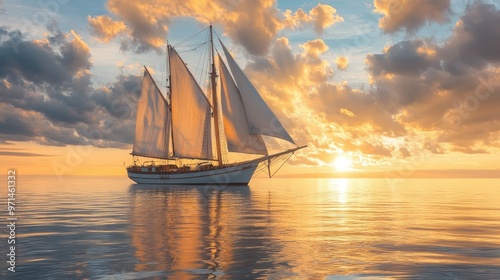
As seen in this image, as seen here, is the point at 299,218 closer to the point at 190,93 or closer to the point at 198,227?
the point at 198,227

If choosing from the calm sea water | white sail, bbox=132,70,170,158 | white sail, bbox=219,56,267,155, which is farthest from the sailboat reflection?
white sail, bbox=132,70,170,158

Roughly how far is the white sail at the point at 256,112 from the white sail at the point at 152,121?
2314cm

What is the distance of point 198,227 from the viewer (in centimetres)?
2755

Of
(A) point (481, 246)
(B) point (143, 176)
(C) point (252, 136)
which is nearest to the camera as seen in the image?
(A) point (481, 246)

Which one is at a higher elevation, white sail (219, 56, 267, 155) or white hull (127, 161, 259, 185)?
white sail (219, 56, 267, 155)

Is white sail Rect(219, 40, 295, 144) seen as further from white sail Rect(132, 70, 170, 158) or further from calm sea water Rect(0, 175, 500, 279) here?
calm sea water Rect(0, 175, 500, 279)

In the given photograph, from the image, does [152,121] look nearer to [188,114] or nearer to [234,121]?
[188,114]

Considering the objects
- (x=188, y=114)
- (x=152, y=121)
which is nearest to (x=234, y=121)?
(x=188, y=114)

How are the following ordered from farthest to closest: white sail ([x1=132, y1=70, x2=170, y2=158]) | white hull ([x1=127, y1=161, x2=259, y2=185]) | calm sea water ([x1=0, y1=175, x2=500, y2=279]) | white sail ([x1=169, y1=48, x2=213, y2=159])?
white sail ([x1=132, y1=70, x2=170, y2=158]) → white hull ([x1=127, y1=161, x2=259, y2=185]) → white sail ([x1=169, y1=48, x2=213, y2=159]) → calm sea water ([x1=0, y1=175, x2=500, y2=279])

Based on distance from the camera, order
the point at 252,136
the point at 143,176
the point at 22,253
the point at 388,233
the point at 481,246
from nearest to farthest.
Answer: the point at 22,253 → the point at 481,246 → the point at 388,233 → the point at 252,136 → the point at 143,176

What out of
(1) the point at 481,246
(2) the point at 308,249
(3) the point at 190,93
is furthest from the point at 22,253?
(3) the point at 190,93

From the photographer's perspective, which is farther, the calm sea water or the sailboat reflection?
the sailboat reflection

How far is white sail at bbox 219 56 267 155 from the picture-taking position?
90.6 metres

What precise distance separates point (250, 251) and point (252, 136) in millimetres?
72064
